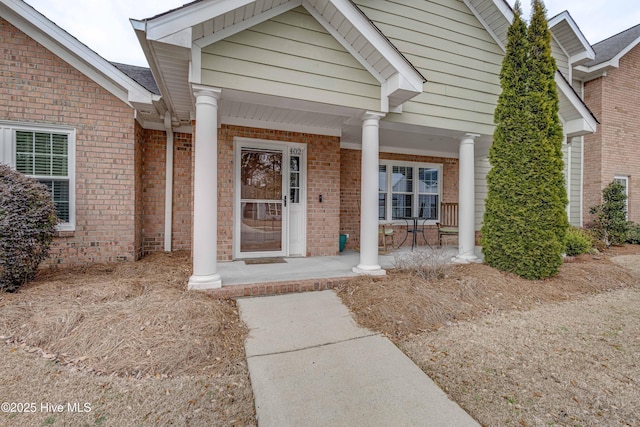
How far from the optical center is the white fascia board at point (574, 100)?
5699 mm

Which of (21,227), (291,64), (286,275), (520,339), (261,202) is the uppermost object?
(291,64)

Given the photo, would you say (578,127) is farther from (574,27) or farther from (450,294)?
(450,294)

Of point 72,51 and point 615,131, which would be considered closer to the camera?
point 72,51

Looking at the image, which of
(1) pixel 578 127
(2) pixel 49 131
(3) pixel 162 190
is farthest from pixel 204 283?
(1) pixel 578 127

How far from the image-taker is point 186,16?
3.18 meters

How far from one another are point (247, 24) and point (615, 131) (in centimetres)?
1174

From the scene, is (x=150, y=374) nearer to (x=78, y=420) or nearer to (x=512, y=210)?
(x=78, y=420)

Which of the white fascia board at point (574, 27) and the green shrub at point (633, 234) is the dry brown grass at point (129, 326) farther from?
the green shrub at point (633, 234)

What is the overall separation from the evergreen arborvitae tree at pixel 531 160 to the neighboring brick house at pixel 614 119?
6453 millimetres

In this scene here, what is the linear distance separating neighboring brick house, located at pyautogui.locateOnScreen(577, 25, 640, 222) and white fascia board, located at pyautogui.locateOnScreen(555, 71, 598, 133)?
4579 millimetres

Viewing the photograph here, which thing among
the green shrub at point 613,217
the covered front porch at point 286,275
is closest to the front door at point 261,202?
the covered front porch at point 286,275

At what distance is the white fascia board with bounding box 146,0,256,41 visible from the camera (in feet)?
10.1

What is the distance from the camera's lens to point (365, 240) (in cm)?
455

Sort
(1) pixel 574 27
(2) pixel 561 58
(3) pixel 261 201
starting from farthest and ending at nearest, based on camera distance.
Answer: (2) pixel 561 58 → (1) pixel 574 27 → (3) pixel 261 201
